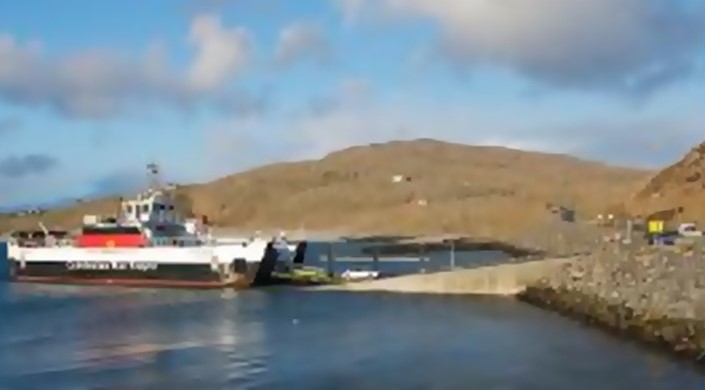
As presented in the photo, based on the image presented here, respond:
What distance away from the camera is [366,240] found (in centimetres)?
18138

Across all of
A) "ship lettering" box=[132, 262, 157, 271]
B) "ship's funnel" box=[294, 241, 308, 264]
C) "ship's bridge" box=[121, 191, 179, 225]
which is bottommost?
"ship lettering" box=[132, 262, 157, 271]

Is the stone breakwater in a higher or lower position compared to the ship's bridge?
lower

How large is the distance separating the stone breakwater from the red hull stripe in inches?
884

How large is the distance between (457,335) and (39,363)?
52.8 feet

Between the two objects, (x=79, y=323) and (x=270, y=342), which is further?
(x=79, y=323)

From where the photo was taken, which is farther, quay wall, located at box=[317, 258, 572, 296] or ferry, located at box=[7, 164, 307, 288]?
ferry, located at box=[7, 164, 307, 288]

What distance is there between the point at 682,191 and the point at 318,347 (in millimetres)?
70125

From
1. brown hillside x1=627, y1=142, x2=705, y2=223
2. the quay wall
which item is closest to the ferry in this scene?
the quay wall

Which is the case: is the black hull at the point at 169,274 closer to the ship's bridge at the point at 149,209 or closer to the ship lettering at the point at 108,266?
the ship lettering at the point at 108,266

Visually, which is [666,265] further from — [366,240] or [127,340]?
[366,240]

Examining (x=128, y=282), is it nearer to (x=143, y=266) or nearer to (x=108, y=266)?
(x=143, y=266)

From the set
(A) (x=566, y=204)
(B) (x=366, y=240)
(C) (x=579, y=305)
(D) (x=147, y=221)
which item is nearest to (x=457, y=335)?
(C) (x=579, y=305)

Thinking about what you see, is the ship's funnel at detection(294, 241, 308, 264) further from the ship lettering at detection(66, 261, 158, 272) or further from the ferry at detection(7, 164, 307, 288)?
the ship lettering at detection(66, 261, 158, 272)

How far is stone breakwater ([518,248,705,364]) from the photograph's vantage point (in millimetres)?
36094
